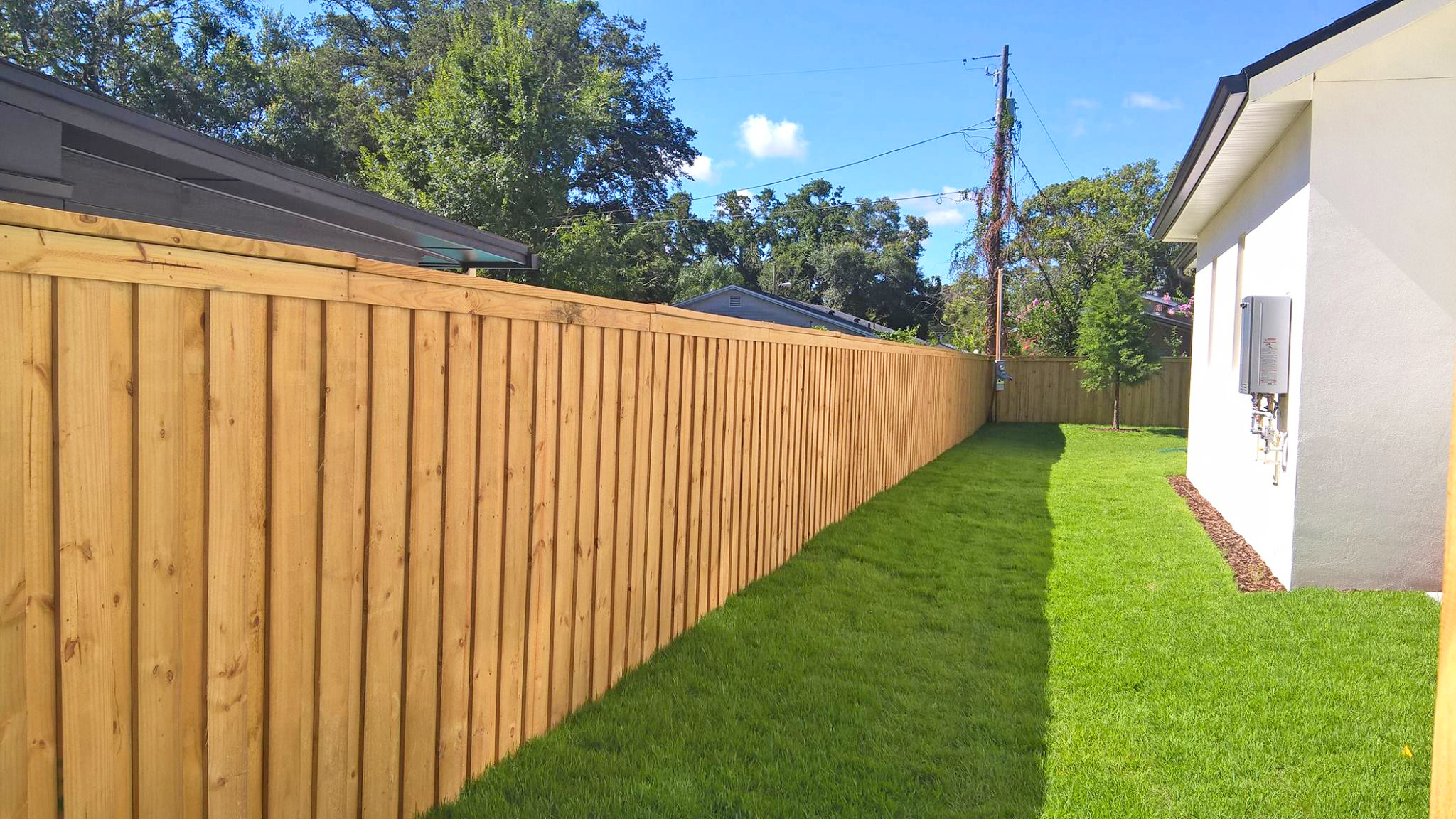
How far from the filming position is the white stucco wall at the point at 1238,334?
5.43 meters

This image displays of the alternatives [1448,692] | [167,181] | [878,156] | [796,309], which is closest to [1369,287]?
[1448,692]

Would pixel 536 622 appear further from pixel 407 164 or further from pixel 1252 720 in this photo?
pixel 407 164

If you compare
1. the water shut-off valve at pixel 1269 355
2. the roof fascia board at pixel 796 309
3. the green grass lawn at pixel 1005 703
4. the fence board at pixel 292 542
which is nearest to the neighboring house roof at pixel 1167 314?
the roof fascia board at pixel 796 309

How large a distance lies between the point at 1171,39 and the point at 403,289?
95.0 ft

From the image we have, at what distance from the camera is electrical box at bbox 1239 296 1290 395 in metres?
5.49

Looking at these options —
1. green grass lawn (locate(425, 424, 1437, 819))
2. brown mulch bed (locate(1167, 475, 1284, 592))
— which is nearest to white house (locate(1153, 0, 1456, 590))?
brown mulch bed (locate(1167, 475, 1284, 592))

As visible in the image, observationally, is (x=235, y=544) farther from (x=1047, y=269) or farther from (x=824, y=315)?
(x=1047, y=269)

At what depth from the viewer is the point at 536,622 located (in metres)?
3.00

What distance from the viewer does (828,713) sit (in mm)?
3492

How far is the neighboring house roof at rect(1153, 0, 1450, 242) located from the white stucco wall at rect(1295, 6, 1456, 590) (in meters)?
0.13

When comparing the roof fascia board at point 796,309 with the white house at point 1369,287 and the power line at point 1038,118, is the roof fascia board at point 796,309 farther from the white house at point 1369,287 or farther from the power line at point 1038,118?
the white house at point 1369,287

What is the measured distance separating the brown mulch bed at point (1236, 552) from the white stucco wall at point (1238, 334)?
0.21 ft

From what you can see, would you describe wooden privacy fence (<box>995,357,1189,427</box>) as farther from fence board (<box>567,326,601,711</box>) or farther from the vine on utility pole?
fence board (<box>567,326,601,711</box>)

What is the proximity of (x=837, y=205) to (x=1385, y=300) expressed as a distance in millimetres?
48034
